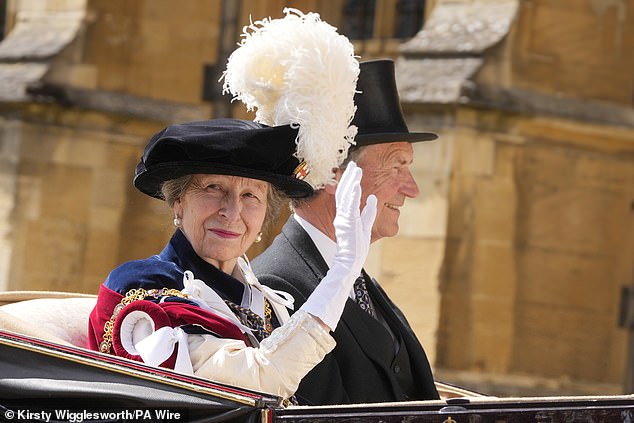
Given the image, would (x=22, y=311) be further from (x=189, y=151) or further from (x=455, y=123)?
(x=455, y=123)

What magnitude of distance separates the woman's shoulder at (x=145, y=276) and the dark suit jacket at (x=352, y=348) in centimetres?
61

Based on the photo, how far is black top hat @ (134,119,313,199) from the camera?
3562 mm

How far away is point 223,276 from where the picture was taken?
3658 millimetres

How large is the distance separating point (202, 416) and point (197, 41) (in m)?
7.51

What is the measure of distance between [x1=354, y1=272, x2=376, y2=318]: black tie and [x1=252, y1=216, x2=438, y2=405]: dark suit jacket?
47 mm

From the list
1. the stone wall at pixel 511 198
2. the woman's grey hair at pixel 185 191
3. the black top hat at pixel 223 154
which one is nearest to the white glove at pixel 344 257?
the black top hat at pixel 223 154

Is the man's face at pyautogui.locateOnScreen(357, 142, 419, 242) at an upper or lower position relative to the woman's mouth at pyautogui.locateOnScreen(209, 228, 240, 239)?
upper

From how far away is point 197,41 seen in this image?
34.3ft

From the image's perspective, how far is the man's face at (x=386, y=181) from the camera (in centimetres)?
460

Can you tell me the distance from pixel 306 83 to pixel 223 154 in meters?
0.43

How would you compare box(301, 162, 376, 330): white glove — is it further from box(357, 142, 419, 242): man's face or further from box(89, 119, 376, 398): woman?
box(357, 142, 419, 242): man's face

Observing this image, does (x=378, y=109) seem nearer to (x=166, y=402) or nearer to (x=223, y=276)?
(x=223, y=276)

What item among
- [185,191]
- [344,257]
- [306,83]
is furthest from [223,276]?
[306,83]

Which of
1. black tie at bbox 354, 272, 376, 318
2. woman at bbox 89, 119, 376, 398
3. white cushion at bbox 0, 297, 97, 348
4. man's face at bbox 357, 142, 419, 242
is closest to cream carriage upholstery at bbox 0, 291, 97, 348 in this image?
white cushion at bbox 0, 297, 97, 348
